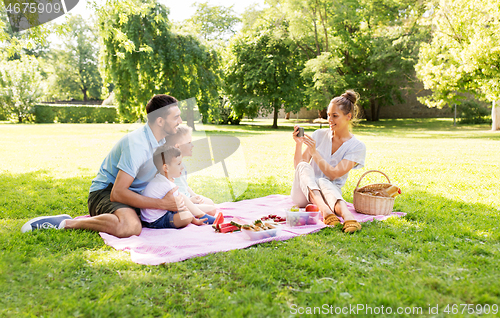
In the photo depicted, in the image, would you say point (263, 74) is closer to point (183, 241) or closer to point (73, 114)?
point (73, 114)

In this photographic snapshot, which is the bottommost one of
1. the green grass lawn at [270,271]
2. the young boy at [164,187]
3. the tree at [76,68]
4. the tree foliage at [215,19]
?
the green grass lawn at [270,271]

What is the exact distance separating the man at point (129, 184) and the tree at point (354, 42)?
1811 centimetres

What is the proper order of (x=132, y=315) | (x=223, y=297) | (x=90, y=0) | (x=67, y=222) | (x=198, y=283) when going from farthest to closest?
1. (x=90, y=0)
2. (x=67, y=222)
3. (x=198, y=283)
4. (x=223, y=297)
5. (x=132, y=315)

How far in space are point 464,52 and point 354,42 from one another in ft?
38.1

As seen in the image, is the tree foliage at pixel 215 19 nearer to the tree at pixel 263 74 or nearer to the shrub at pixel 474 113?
the tree at pixel 263 74

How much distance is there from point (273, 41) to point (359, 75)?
7.14 metres

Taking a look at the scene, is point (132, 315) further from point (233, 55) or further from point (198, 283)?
point (233, 55)

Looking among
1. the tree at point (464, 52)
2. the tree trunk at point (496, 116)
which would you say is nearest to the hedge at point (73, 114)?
the tree at point (464, 52)

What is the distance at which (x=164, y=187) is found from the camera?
3445mm

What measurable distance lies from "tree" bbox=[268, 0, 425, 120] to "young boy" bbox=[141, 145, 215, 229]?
59.6 ft

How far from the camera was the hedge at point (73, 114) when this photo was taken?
26.8 meters

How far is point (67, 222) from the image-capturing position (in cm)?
350

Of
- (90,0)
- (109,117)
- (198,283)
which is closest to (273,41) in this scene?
(109,117)

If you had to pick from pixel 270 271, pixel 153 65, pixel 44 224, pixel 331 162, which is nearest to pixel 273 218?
pixel 331 162
